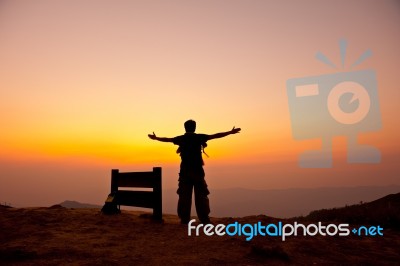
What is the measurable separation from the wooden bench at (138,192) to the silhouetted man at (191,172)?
0.88 meters

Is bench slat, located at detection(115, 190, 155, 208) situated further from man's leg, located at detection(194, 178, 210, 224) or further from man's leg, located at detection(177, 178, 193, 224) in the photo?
man's leg, located at detection(194, 178, 210, 224)

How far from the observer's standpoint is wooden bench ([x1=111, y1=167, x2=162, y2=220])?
9094 mm

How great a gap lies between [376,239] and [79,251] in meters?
6.33

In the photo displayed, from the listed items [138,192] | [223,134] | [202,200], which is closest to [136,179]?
[138,192]

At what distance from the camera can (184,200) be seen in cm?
841

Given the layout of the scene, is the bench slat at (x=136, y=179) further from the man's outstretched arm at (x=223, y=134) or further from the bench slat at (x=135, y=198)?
the man's outstretched arm at (x=223, y=134)

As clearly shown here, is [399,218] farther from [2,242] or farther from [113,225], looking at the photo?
[2,242]

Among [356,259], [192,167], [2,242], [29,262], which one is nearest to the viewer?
[29,262]

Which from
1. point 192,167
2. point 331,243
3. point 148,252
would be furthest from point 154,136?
point 331,243

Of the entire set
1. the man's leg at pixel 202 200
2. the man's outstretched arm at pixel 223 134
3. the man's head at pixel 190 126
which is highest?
the man's head at pixel 190 126

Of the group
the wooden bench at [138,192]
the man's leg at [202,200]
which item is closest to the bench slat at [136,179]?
the wooden bench at [138,192]

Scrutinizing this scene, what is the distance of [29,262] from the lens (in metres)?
4.59

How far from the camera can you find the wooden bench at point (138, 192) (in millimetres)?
9094

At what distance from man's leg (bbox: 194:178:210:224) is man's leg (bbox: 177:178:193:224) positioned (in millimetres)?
189
